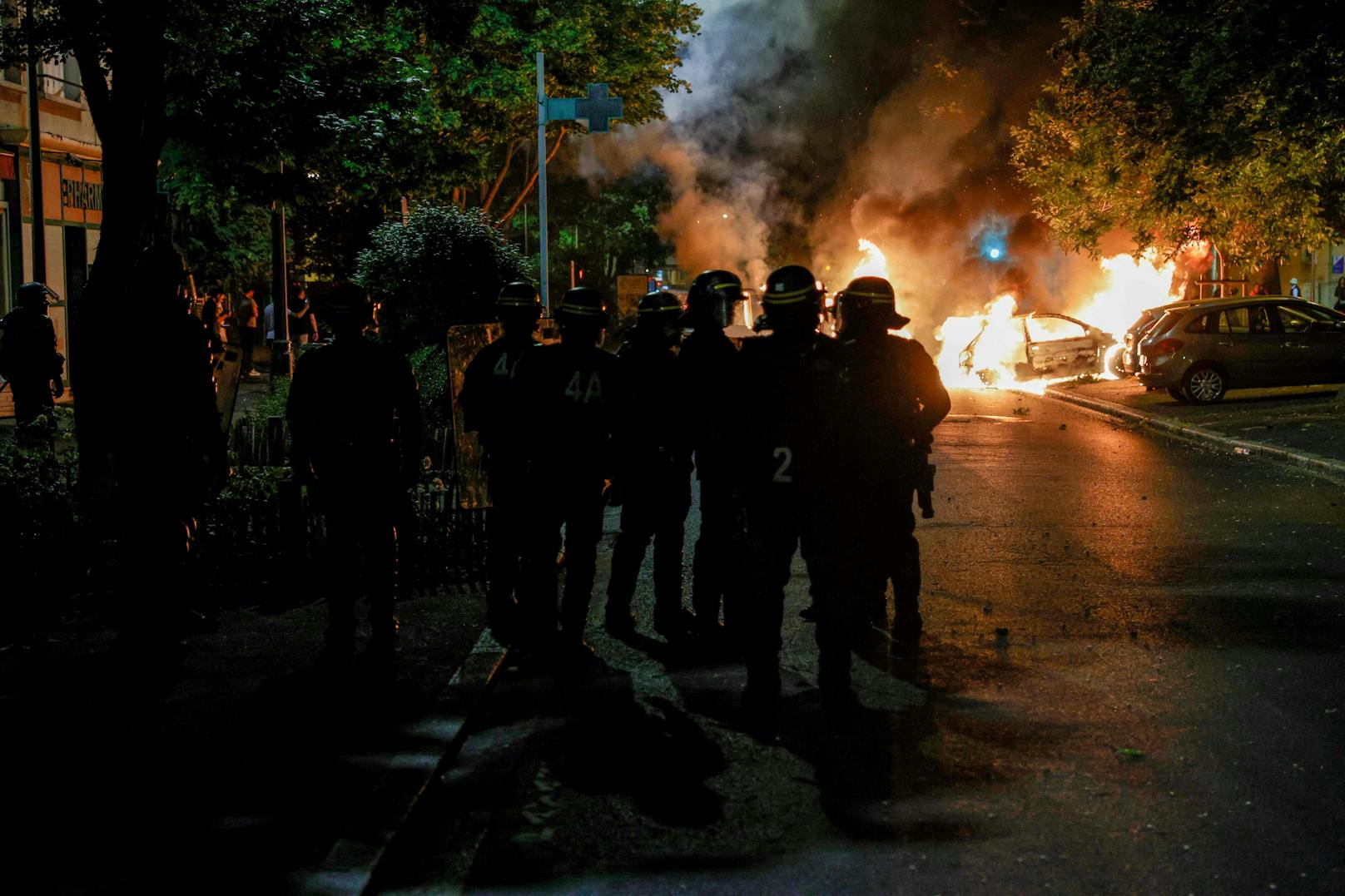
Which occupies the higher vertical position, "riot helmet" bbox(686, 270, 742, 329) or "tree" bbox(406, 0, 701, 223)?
"tree" bbox(406, 0, 701, 223)

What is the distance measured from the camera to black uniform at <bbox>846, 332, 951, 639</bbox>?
6.39 m

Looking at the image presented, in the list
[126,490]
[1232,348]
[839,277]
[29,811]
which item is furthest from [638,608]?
[839,277]

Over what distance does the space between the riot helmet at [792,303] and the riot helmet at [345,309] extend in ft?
6.79

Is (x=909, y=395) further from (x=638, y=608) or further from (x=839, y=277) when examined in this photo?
(x=839, y=277)

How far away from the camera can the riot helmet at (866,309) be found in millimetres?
6668

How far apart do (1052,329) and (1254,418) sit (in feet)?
33.4

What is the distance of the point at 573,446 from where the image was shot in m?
6.93

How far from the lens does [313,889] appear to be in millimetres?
4074

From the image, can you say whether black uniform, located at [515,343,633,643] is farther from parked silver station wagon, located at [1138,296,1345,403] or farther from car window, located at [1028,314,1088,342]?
car window, located at [1028,314,1088,342]

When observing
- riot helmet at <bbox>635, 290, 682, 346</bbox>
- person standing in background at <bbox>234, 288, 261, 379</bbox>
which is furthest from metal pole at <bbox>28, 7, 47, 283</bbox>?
riot helmet at <bbox>635, 290, 682, 346</bbox>

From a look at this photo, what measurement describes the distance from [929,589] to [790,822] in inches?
164

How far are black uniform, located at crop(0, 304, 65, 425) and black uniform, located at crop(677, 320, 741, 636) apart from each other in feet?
32.4

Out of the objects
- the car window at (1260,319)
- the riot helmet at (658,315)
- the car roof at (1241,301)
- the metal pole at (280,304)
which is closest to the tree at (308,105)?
the metal pole at (280,304)

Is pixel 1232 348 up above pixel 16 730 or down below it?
above
